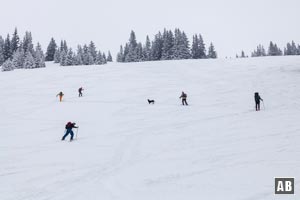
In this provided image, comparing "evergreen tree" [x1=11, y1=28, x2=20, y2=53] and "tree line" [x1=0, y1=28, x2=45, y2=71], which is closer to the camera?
"tree line" [x1=0, y1=28, x2=45, y2=71]

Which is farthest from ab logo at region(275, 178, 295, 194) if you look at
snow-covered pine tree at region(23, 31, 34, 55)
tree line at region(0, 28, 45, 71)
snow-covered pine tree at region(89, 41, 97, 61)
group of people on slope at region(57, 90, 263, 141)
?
snow-covered pine tree at region(23, 31, 34, 55)

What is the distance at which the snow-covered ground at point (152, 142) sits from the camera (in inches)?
343

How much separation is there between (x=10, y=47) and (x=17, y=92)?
7422 cm

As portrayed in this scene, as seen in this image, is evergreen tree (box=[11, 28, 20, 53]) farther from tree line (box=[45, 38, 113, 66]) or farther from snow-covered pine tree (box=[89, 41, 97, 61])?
snow-covered pine tree (box=[89, 41, 97, 61])

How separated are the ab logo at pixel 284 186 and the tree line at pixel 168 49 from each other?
71577mm

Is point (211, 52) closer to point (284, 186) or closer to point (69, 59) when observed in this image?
point (69, 59)

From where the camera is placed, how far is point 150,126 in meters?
17.2

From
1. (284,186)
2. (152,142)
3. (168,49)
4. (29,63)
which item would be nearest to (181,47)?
(168,49)

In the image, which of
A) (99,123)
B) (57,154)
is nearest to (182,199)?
(57,154)

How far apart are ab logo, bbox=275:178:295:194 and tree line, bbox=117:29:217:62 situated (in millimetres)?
71577

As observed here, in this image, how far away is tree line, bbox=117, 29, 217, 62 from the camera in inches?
3172

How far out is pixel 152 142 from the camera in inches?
541

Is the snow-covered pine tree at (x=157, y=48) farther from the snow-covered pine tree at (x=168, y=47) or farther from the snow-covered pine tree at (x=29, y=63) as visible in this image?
the snow-covered pine tree at (x=29, y=63)

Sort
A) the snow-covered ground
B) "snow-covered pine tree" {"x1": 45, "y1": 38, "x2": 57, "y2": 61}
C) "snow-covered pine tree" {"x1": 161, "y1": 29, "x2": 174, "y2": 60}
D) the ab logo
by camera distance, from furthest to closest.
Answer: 1. "snow-covered pine tree" {"x1": 45, "y1": 38, "x2": 57, "y2": 61}
2. "snow-covered pine tree" {"x1": 161, "y1": 29, "x2": 174, "y2": 60}
3. the snow-covered ground
4. the ab logo
